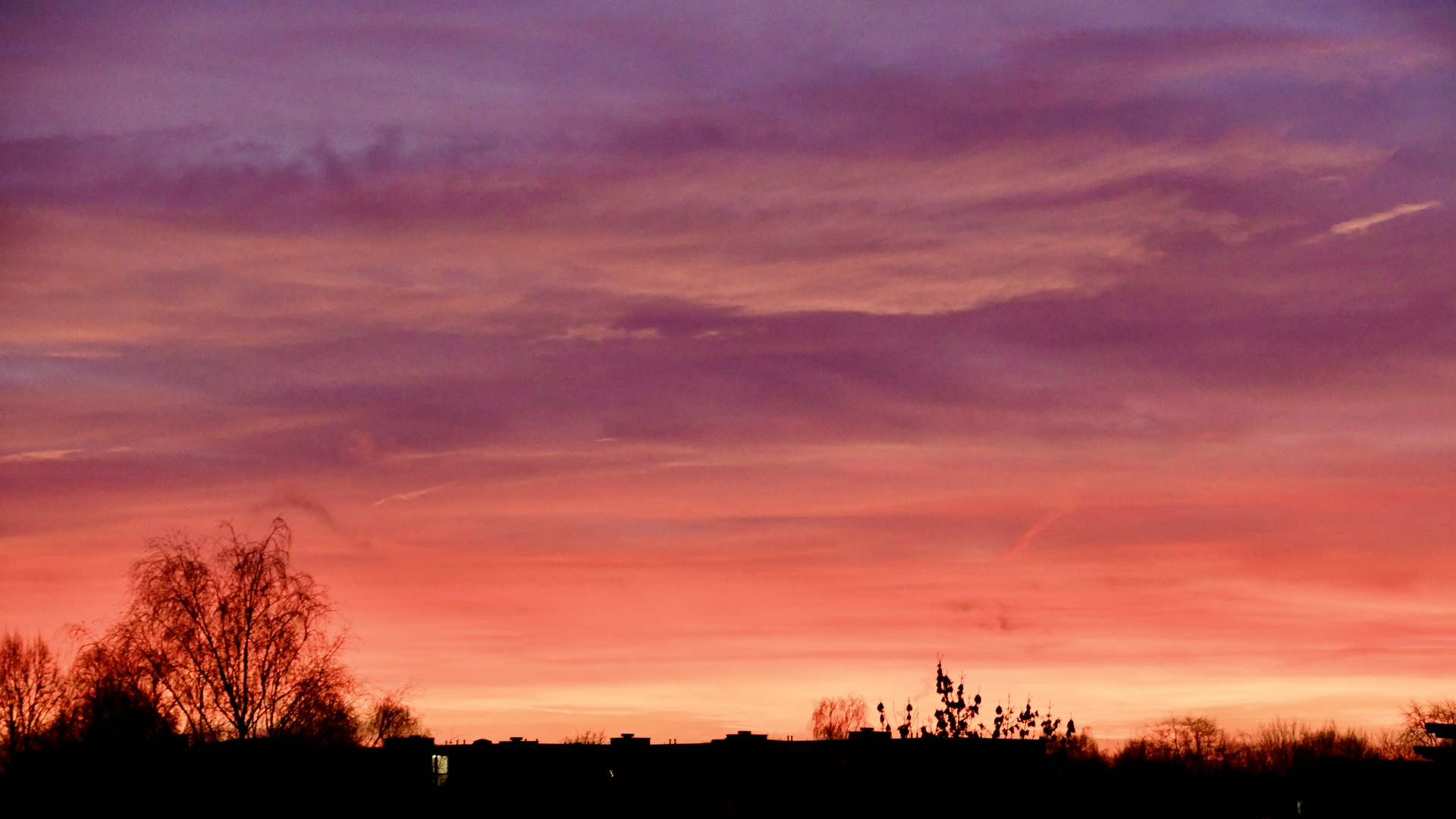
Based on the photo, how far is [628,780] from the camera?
82.9 meters

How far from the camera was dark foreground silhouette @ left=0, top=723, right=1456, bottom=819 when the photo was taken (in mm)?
66625

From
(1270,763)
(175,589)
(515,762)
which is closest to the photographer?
(175,589)

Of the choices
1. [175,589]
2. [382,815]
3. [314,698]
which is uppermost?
[175,589]

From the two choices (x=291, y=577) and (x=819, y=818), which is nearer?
(x=291, y=577)

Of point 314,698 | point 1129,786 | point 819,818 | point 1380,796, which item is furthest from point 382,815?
point 1129,786

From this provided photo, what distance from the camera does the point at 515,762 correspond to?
81188 millimetres

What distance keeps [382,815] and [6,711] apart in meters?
50.9

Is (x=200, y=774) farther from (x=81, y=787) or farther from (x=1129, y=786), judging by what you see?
(x=1129, y=786)

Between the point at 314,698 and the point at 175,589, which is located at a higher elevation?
the point at 175,589

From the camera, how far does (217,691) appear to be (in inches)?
2559

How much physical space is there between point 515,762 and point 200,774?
19592 millimetres

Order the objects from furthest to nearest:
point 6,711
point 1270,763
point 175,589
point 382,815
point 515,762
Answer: point 1270,763, point 6,711, point 515,762, point 382,815, point 175,589

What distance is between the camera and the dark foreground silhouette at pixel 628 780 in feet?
219

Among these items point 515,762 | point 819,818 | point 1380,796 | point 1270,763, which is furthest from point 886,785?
point 1270,763
